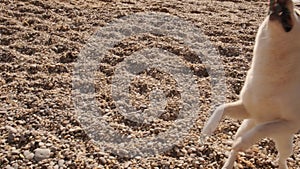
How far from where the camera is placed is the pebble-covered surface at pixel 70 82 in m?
2.42

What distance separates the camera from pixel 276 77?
186cm

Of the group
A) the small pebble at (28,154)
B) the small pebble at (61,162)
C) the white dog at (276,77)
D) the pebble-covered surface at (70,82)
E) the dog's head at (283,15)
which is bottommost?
the small pebble at (61,162)

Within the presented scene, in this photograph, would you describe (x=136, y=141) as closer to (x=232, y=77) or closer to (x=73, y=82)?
(x=73, y=82)

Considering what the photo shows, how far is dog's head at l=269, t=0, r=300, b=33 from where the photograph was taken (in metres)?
1.71

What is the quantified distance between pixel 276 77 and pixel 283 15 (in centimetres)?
30

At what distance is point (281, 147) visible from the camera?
2.18 meters

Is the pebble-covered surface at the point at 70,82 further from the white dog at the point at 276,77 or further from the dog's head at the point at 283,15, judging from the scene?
the dog's head at the point at 283,15

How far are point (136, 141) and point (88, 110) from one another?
18.5 inches

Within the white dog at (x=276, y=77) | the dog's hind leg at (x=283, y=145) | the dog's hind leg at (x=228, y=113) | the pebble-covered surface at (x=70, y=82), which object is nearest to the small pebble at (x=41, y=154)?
the pebble-covered surface at (x=70, y=82)

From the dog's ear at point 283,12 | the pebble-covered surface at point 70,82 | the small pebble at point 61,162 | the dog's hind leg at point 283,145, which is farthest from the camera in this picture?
the pebble-covered surface at point 70,82

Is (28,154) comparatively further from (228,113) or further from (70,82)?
(228,113)

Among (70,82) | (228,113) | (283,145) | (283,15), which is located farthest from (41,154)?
(283,15)

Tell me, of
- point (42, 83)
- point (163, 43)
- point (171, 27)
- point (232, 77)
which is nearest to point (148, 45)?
point (163, 43)

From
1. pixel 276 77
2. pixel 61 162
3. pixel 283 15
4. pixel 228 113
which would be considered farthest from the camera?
pixel 61 162
